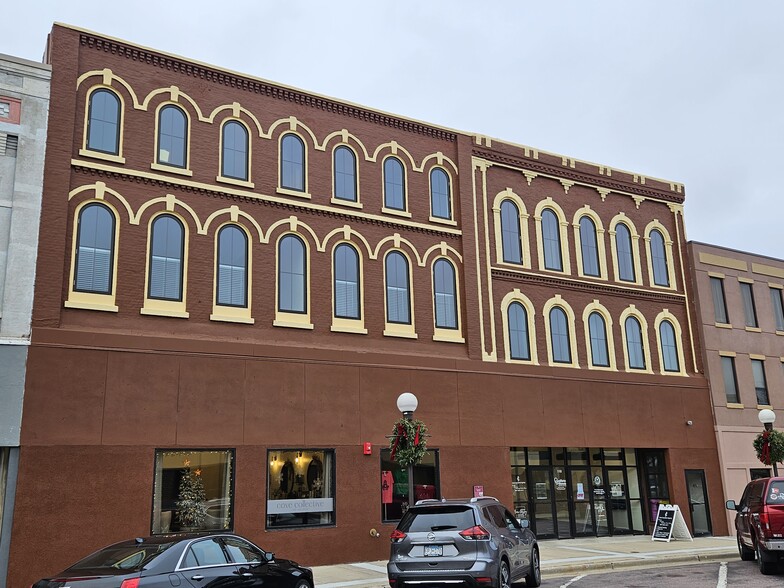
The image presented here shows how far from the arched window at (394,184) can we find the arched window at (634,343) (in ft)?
30.3

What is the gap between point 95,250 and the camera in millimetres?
17859

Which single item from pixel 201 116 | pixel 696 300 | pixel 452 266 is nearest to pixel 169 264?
pixel 201 116

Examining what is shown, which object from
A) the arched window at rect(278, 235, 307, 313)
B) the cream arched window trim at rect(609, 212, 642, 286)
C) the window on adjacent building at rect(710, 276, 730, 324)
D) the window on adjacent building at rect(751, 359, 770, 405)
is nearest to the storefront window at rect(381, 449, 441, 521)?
the arched window at rect(278, 235, 307, 313)

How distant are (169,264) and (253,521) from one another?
6.40m

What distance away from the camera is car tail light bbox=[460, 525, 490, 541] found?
12328mm

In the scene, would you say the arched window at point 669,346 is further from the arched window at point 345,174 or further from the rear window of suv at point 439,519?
the rear window of suv at point 439,519

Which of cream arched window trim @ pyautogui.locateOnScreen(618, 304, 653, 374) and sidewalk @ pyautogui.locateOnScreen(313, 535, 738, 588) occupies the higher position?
cream arched window trim @ pyautogui.locateOnScreen(618, 304, 653, 374)

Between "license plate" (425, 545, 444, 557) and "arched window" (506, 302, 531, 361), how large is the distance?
1164 centimetres

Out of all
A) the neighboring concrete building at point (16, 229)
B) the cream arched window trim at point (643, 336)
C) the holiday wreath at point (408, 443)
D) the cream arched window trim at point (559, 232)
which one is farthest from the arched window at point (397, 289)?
the neighboring concrete building at point (16, 229)

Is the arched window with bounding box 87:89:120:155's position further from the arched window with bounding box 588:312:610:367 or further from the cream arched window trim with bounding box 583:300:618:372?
the arched window with bounding box 588:312:610:367

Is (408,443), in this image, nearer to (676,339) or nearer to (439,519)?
(439,519)

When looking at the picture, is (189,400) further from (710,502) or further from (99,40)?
(710,502)

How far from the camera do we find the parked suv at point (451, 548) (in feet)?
40.0

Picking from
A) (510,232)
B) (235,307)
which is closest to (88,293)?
(235,307)
